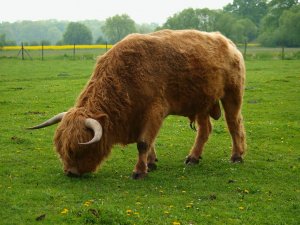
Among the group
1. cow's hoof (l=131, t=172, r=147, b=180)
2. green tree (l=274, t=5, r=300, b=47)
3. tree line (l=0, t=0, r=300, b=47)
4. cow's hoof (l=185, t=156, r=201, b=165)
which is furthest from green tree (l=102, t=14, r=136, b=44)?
cow's hoof (l=131, t=172, r=147, b=180)

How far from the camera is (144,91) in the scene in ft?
30.1

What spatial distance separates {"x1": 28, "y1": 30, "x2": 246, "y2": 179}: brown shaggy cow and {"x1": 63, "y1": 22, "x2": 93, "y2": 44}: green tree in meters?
86.8

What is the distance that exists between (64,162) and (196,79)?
307cm

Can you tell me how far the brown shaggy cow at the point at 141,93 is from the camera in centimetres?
873

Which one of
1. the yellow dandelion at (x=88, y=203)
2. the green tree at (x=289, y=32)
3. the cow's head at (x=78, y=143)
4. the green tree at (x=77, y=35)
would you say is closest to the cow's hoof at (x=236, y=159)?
the cow's head at (x=78, y=143)

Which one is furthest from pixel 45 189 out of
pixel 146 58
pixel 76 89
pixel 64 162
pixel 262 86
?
pixel 262 86

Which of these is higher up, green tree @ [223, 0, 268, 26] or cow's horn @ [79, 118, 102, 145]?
green tree @ [223, 0, 268, 26]

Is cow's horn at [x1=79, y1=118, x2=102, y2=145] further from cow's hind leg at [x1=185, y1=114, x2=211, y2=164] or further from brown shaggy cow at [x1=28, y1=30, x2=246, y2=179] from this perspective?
cow's hind leg at [x1=185, y1=114, x2=211, y2=164]

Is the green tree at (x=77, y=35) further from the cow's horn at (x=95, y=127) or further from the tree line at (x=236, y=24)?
the cow's horn at (x=95, y=127)

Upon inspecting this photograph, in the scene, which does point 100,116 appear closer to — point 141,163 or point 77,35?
point 141,163

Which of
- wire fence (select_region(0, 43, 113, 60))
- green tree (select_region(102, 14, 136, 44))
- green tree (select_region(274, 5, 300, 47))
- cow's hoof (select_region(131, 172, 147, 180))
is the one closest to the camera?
cow's hoof (select_region(131, 172, 147, 180))

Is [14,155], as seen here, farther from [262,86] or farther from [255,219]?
[262,86]

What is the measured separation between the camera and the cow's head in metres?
8.48

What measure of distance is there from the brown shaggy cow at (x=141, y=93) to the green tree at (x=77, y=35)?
8681cm
